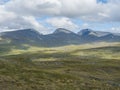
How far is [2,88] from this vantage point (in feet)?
140

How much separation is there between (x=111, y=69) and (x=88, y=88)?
89.2m

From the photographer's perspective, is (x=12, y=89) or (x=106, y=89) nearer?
(x=12, y=89)

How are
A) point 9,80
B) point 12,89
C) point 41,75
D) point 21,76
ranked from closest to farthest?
point 12,89, point 9,80, point 21,76, point 41,75

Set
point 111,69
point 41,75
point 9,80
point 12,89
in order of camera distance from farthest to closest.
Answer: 1. point 111,69
2. point 41,75
3. point 9,80
4. point 12,89

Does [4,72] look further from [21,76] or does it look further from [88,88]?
[88,88]

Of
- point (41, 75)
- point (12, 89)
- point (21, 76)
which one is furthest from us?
point (41, 75)

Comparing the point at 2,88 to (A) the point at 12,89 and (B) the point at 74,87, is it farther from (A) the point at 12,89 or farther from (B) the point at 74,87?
(B) the point at 74,87

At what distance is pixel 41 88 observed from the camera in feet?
142

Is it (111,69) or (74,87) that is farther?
(111,69)

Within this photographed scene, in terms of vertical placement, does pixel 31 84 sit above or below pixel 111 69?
above

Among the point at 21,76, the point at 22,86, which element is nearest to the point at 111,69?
the point at 21,76

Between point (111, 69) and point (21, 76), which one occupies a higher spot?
point (21, 76)

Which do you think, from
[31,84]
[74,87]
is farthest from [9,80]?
[74,87]

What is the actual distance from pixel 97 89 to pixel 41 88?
29.7 feet
